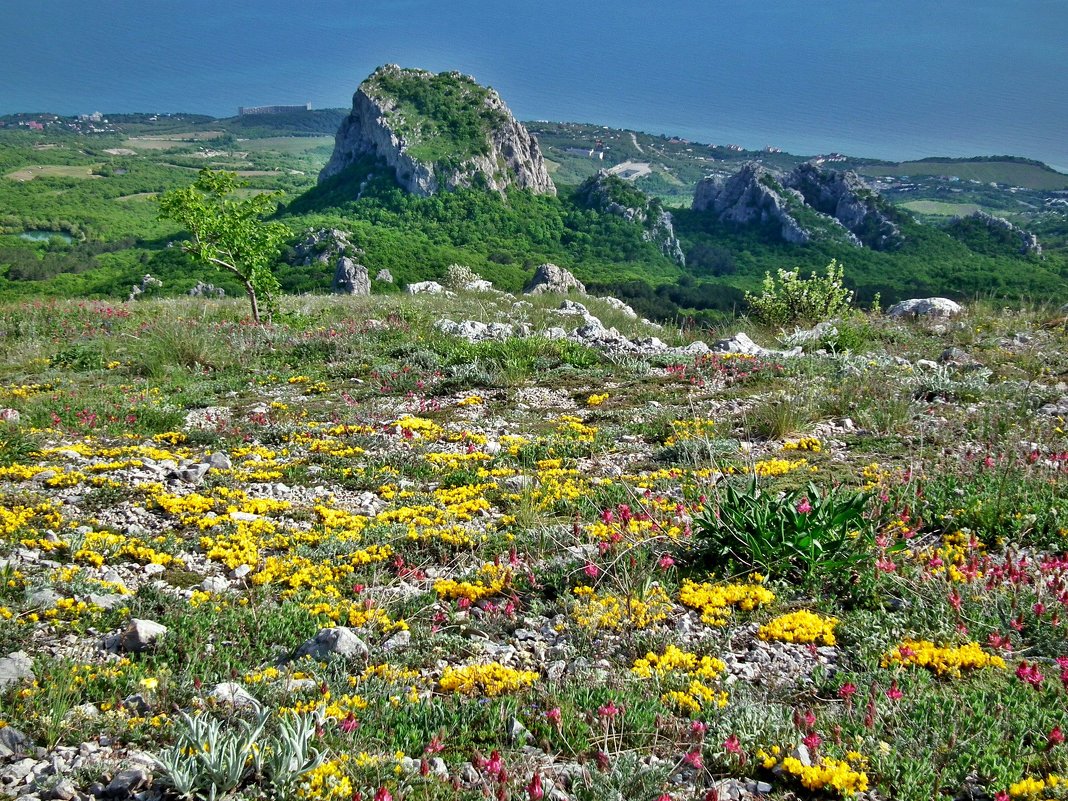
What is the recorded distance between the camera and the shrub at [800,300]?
66.3 ft

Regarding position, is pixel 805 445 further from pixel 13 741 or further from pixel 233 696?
pixel 13 741

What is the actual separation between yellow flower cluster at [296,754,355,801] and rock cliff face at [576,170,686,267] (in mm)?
133244

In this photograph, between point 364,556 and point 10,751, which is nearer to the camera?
point 10,751

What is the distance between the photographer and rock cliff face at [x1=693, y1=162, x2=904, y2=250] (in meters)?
138

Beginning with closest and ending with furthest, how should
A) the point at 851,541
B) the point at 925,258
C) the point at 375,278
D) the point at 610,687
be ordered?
1. the point at 610,687
2. the point at 851,541
3. the point at 375,278
4. the point at 925,258

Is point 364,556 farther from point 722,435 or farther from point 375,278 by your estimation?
point 375,278

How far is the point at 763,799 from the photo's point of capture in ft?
9.80

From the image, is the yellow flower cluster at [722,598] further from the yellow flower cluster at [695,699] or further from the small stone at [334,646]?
the small stone at [334,646]

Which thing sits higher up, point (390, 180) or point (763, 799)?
point (390, 180)

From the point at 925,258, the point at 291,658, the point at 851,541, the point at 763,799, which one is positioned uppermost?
the point at 925,258

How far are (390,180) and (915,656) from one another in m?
140

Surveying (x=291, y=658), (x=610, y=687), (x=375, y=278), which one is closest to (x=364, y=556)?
(x=291, y=658)

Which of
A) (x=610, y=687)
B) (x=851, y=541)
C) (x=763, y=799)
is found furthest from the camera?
(x=851, y=541)

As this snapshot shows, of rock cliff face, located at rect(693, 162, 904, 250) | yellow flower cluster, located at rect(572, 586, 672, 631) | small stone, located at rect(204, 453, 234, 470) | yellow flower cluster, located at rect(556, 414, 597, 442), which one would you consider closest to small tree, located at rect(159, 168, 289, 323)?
small stone, located at rect(204, 453, 234, 470)
